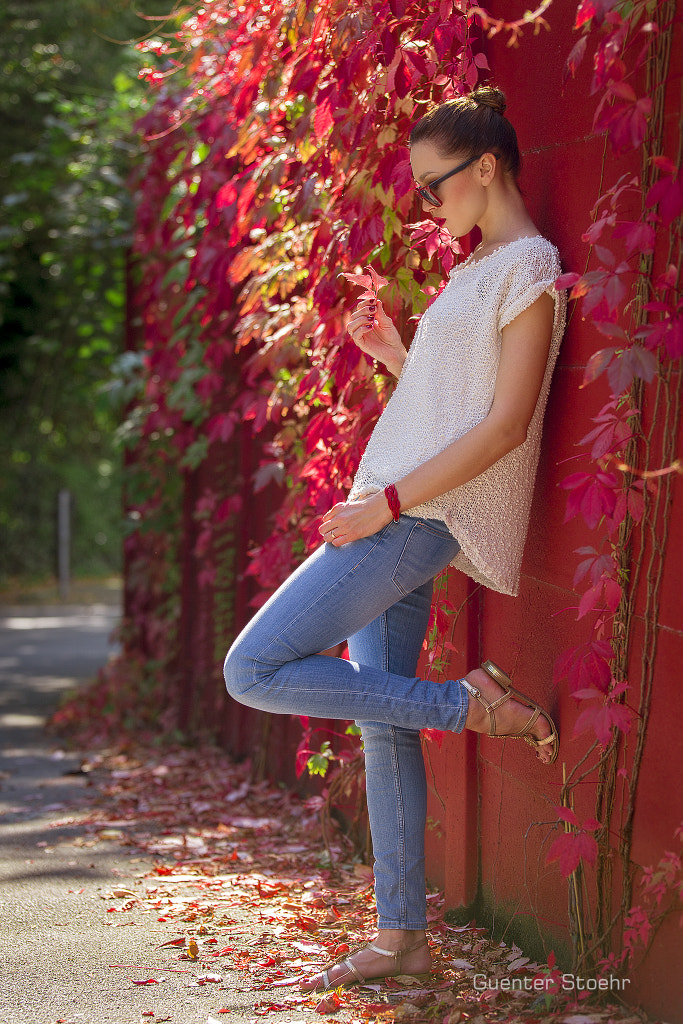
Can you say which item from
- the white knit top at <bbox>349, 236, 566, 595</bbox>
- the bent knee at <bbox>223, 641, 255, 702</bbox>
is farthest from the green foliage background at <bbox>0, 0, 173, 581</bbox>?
the bent knee at <bbox>223, 641, 255, 702</bbox>

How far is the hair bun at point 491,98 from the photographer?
2.20 meters

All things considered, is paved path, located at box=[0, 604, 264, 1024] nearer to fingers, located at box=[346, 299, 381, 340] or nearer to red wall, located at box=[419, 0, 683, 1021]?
red wall, located at box=[419, 0, 683, 1021]

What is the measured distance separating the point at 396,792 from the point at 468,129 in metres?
1.39

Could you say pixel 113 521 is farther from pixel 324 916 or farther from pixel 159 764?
pixel 324 916

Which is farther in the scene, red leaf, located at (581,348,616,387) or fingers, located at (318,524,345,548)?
fingers, located at (318,524,345,548)

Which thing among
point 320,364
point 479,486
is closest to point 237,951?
point 479,486

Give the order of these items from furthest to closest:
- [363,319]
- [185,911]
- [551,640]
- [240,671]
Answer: [185,911]
[363,319]
[551,640]
[240,671]

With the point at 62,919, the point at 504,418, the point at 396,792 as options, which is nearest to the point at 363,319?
the point at 504,418

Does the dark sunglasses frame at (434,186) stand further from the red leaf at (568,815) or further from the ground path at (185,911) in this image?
the ground path at (185,911)

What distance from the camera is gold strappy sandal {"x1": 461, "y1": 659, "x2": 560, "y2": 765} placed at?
2.24 metres

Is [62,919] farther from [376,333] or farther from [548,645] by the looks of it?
[376,333]

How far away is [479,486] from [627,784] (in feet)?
2.11

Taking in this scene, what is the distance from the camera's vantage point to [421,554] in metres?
2.20

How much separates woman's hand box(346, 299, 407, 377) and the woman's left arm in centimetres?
46
